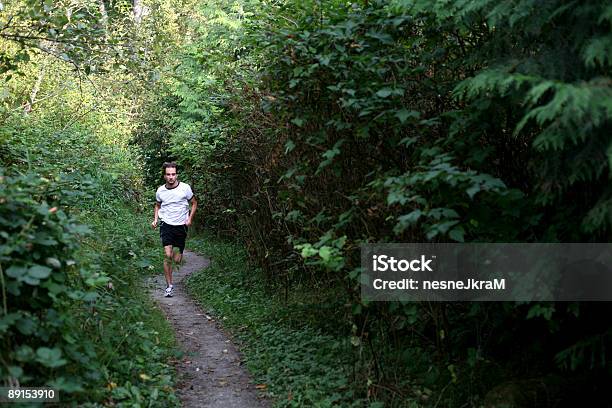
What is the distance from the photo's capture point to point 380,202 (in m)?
5.16

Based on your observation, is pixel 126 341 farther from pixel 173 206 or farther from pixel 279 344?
pixel 173 206

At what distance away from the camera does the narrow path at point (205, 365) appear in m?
5.72

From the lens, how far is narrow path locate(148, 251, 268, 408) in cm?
572

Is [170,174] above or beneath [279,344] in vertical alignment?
above

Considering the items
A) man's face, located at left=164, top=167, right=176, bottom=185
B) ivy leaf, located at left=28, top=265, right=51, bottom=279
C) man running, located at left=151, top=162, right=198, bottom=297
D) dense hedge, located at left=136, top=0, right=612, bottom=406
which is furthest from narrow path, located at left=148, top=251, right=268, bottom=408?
ivy leaf, located at left=28, top=265, right=51, bottom=279

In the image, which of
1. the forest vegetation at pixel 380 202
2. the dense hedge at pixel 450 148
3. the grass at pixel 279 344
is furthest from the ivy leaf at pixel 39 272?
the grass at pixel 279 344

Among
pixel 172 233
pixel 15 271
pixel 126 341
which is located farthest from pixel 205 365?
pixel 15 271

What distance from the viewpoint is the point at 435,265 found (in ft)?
17.4

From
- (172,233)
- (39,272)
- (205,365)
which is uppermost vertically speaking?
(172,233)

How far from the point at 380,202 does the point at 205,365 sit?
3.00 m

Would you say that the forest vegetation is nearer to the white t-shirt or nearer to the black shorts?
the black shorts

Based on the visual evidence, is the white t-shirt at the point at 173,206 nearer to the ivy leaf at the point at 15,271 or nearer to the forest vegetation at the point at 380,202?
the forest vegetation at the point at 380,202

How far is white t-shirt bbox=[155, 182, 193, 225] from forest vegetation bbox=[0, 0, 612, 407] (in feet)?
5.24

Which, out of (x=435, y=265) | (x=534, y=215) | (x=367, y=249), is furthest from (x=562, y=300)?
(x=367, y=249)
